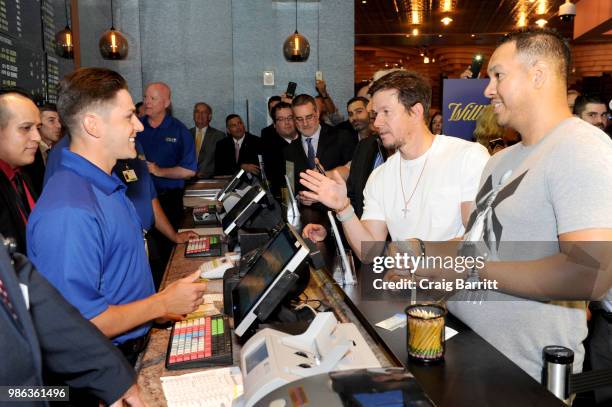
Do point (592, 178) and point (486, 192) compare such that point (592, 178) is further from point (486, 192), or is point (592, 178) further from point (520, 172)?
point (486, 192)

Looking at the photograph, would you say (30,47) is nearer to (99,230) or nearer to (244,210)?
(244,210)

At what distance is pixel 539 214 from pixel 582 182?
14 centimetres

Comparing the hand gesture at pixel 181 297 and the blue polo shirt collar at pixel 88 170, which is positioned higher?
the blue polo shirt collar at pixel 88 170

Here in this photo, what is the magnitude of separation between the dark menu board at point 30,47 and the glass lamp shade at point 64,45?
0.21 feet

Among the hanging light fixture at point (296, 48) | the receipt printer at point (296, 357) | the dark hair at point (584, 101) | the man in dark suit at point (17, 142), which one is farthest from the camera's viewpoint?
the hanging light fixture at point (296, 48)

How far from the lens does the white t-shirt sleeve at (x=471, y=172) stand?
88.1 inches

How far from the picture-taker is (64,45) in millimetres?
5277

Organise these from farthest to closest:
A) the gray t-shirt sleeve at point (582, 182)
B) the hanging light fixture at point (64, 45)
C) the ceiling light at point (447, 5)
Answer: the ceiling light at point (447, 5) < the hanging light fixture at point (64, 45) < the gray t-shirt sleeve at point (582, 182)

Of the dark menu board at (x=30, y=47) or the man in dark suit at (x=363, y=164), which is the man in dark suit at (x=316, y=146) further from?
the dark menu board at (x=30, y=47)

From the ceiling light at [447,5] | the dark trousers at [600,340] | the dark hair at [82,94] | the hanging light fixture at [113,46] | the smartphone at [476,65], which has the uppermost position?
the ceiling light at [447,5]

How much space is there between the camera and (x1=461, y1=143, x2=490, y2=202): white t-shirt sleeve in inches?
88.1

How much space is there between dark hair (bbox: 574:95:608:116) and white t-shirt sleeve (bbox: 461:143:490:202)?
7.34 feet

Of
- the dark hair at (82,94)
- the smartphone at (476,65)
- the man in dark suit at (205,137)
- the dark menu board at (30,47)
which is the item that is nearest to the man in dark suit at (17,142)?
the dark menu board at (30,47)

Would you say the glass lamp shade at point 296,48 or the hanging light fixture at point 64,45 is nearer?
the hanging light fixture at point 64,45
